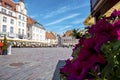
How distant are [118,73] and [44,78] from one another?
6.47m

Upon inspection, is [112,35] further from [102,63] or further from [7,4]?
[7,4]

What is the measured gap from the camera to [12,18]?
5919cm

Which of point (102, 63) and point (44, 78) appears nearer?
point (102, 63)

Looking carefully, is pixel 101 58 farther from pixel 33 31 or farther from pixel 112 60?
pixel 33 31

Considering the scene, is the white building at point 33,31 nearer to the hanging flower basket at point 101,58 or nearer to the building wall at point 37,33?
the building wall at point 37,33

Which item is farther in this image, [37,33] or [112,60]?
[37,33]

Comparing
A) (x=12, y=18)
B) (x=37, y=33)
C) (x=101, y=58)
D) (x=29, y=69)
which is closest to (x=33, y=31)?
(x=37, y=33)

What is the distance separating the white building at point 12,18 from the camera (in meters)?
54.8

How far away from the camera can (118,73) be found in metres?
0.83

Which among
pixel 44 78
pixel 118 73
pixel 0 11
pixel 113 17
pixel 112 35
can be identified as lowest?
pixel 44 78

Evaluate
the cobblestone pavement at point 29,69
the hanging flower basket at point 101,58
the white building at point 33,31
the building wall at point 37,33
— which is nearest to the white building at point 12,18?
the white building at point 33,31

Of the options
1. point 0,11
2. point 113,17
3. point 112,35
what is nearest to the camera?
point 112,35

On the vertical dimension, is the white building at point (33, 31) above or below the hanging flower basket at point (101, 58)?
above

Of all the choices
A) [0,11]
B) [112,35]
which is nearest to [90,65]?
[112,35]
